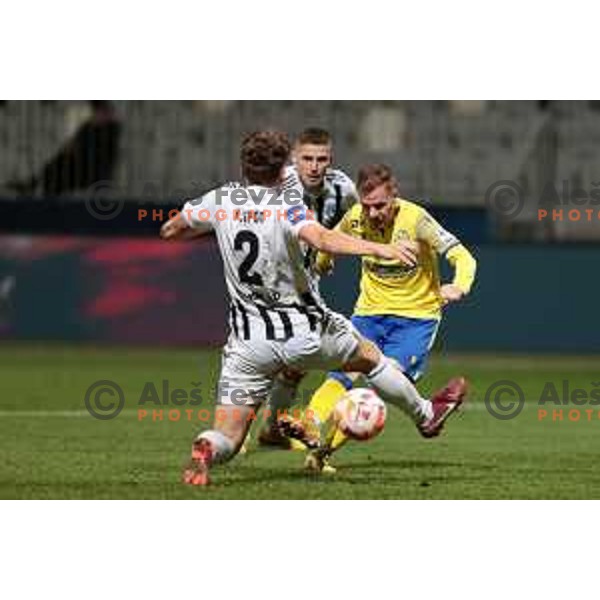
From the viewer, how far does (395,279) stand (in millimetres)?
11852

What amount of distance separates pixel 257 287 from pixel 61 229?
15.8 metres

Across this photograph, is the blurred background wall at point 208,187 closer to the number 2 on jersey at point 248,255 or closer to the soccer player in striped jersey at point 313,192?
the soccer player in striped jersey at point 313,192

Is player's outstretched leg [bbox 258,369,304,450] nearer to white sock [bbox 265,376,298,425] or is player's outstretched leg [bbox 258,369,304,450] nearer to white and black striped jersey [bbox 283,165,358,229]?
white sock [bbox 265,376,298,425]

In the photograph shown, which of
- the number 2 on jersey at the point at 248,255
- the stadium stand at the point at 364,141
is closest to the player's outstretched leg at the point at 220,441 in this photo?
the number 2 on jersey at the point at 248,255

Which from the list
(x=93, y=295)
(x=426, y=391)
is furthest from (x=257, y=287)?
(x=93, y=295)

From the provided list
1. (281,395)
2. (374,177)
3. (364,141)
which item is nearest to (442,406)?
(281,395)

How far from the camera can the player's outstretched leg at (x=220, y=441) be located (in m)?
9.52

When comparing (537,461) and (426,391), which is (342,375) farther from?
(426,391)

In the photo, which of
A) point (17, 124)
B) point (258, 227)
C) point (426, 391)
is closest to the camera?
point (258, 227)

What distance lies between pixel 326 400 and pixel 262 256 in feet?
5.40

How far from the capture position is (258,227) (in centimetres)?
942

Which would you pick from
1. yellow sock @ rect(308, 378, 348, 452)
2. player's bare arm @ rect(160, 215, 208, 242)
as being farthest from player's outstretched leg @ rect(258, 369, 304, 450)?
player's bare arm @ rect(160, 215, 208, 242)

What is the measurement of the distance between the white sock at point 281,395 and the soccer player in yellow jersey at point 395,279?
1.02ft

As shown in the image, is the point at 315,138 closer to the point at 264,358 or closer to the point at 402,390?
the point at 402,390
